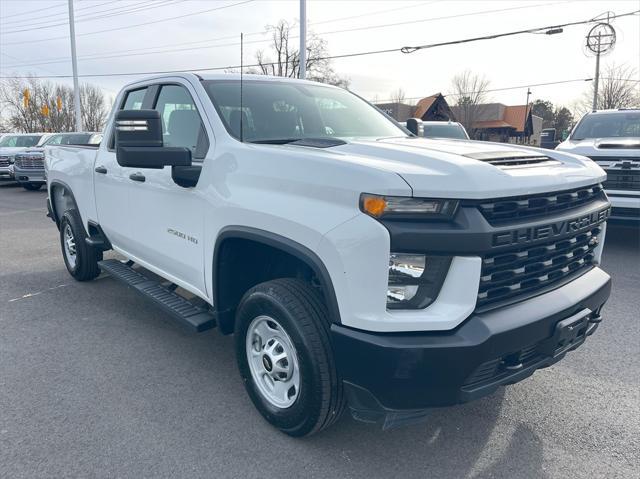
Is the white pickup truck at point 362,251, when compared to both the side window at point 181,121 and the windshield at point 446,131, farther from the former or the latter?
the windshield at point 446,131

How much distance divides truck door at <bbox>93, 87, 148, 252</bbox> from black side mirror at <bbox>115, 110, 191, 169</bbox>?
130 cm

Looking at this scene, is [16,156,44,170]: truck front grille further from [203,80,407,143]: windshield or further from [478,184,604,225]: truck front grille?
[478,184,604,225]: truck front grille

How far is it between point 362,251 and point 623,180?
20.1 feet

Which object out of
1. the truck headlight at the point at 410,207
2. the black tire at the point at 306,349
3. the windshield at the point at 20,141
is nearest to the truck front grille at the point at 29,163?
the windshield at the point at 20,141

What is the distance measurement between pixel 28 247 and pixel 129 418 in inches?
238

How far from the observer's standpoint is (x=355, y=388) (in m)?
Result: 2.33

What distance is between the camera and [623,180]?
6902 millimetres

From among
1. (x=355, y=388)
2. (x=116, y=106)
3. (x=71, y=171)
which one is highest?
(x=116, y=106)

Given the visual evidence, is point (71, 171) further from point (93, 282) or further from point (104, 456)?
point (104, 456)

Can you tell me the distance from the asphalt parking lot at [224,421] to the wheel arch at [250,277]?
0.60 m

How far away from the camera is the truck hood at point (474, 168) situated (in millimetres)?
2191

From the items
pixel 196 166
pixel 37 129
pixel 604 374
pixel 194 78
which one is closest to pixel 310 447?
pixel 196 166

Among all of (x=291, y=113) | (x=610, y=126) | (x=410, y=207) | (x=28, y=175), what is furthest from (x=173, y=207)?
(x=28, y=175)

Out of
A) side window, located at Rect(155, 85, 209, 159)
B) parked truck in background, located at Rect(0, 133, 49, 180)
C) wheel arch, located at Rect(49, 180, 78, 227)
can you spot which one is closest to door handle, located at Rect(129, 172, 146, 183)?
side window, located at Rect(155, 85, 209, 159)
